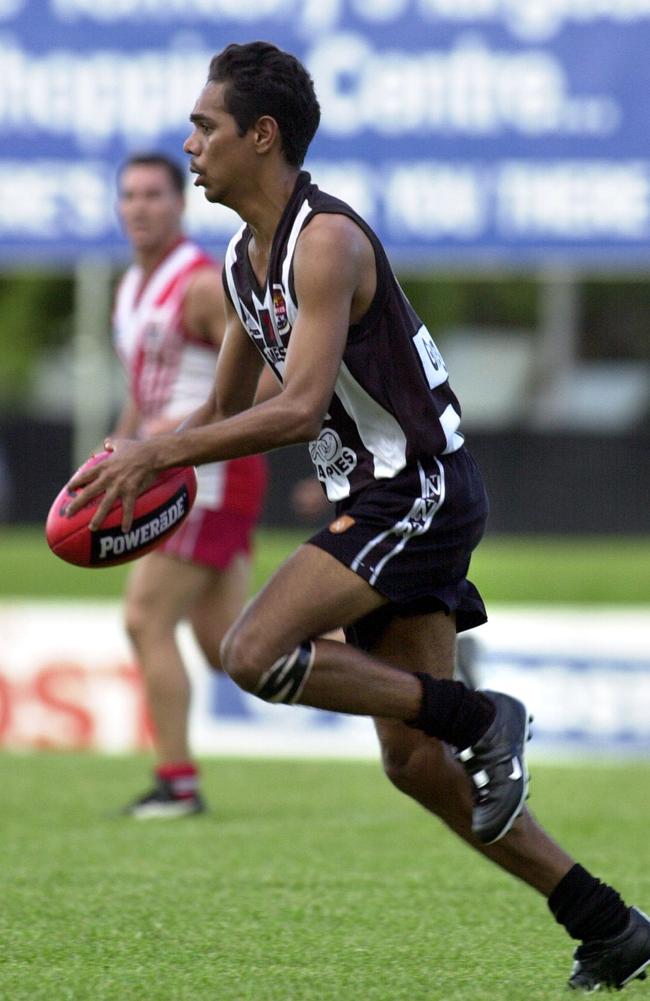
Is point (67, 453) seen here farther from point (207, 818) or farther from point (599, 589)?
point (207, 818)

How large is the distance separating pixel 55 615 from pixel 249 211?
232 inches

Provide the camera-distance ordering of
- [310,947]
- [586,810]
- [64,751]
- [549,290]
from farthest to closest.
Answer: [549,290] → [64,751] → [586,810] → [310,947]

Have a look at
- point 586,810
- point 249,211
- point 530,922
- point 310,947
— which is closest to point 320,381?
point 249,211

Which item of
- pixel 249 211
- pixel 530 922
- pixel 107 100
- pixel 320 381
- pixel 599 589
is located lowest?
pixel 599 589

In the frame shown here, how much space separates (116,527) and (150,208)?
3164mm

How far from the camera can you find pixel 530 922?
4672 millimetres

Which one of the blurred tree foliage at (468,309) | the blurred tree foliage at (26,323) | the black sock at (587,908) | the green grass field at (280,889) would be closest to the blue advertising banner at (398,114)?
the green grass field at (280,889)

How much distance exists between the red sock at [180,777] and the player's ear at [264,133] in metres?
3.23

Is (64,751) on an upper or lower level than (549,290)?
lower

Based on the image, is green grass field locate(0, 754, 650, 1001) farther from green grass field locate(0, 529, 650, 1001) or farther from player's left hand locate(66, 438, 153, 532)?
player's left hand locate(66, 438, 153, 532)

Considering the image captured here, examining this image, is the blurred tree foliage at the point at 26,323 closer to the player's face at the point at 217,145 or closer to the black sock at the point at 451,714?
the player's face at the point at 217,145

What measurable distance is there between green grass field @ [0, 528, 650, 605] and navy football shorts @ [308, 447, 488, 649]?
10.7 metres

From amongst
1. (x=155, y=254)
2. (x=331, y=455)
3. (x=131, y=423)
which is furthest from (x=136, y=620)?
(x=331, y=455)

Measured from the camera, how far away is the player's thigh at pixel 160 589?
666cm
